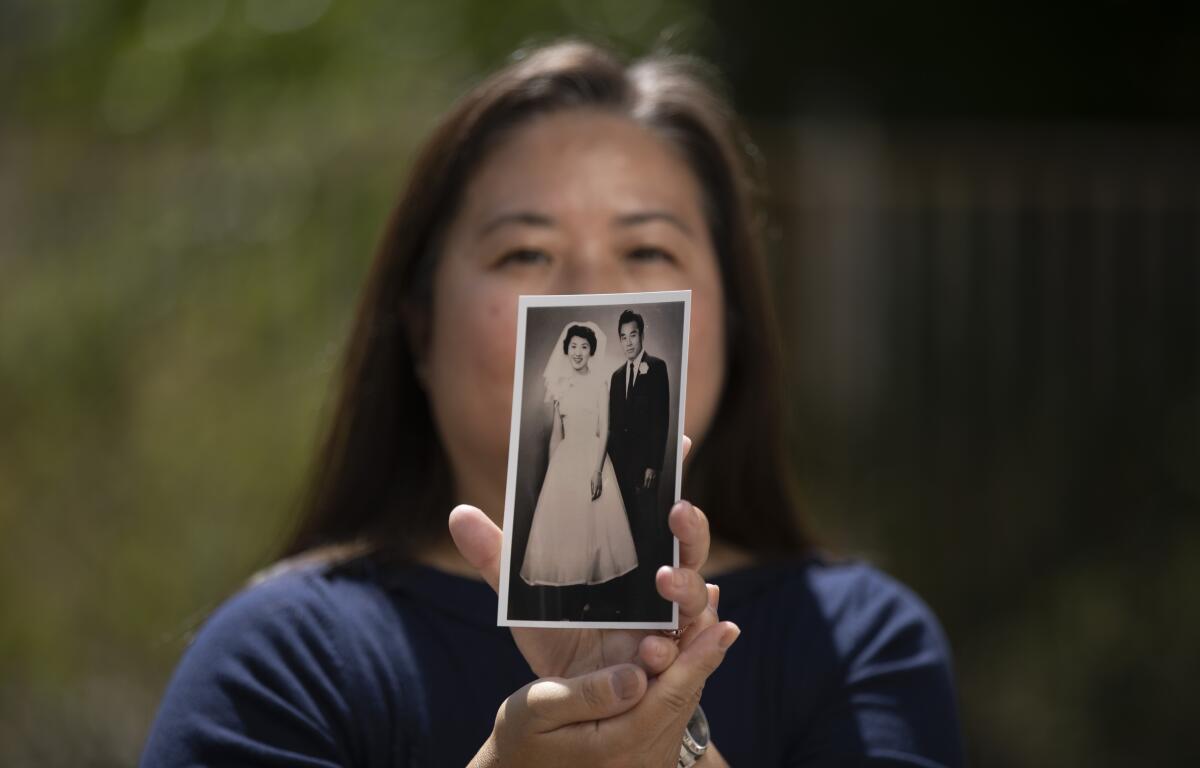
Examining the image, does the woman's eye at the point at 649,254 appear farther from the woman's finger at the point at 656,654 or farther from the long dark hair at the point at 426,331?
the woman's finger at the point at 656,654

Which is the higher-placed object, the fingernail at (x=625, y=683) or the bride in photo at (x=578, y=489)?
the bride in photo at (x=578, y=489)

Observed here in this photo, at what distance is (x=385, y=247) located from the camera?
7.11ft

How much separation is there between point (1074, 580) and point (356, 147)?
3142mm

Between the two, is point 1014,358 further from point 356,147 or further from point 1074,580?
point 356,147

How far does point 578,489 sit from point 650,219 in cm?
64

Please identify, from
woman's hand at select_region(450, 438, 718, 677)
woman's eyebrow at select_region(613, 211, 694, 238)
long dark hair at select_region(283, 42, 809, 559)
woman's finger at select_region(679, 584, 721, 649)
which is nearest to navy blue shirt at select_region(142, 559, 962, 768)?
long dark hair at select_region(283, 42, 809, 559)

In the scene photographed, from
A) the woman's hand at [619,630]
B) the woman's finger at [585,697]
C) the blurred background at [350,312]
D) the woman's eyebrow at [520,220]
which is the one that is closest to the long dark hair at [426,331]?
the woman's eyebrow at [520,220]

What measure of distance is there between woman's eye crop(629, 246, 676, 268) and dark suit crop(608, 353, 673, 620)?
550 millimetres

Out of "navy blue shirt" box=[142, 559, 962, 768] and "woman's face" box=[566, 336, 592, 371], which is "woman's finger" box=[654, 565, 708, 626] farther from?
"navy blue shirt" box=[142, 559, 962, 768]

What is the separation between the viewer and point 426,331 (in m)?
2.12

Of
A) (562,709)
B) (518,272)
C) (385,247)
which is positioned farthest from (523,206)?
(562,709)

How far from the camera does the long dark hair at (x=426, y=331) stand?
2.08 meters

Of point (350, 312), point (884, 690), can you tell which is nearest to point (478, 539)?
point (884, 690)

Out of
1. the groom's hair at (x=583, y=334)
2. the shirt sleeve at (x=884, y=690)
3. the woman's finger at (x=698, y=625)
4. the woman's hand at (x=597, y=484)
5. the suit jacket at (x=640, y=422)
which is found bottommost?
the shirt sleeve at (x=884, y=690)
